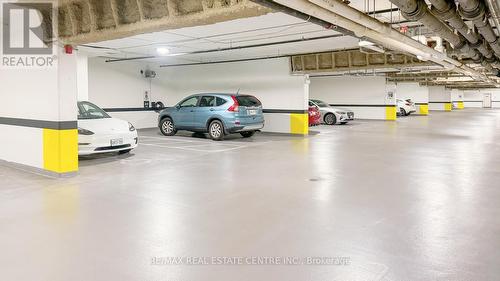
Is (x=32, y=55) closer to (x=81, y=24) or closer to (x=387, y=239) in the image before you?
(x=81, y=24)

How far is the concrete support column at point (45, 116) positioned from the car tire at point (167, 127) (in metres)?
5.54

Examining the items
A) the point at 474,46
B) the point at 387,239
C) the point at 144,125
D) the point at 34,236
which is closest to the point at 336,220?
the point at 387,239

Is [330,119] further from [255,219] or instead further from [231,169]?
[255,219]

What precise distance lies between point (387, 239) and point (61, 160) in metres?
4.87

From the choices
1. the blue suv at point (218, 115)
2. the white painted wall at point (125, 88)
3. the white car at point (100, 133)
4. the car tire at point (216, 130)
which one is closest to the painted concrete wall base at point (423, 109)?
the white painted wall at point (125, 88)

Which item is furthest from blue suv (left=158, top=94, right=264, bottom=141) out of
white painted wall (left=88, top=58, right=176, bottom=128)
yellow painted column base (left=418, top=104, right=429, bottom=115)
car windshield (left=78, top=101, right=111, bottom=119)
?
yellow painted column base (left=418, top=104, right=429, bottom=115)

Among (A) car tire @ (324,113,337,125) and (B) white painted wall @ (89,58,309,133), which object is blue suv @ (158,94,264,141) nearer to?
(B) white painted wall @ (89,58,309,133)

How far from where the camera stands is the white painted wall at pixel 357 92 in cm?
1980

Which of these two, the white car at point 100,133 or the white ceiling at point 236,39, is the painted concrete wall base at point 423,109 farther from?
the white car at point 100,133

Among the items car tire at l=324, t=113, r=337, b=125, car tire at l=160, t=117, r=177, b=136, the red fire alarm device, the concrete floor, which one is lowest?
the concrete floor

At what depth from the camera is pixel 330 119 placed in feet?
56.6

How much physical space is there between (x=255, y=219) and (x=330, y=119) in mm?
13849

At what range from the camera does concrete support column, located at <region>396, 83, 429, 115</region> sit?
2678 cm

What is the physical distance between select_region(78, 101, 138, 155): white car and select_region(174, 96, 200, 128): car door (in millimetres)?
3480
